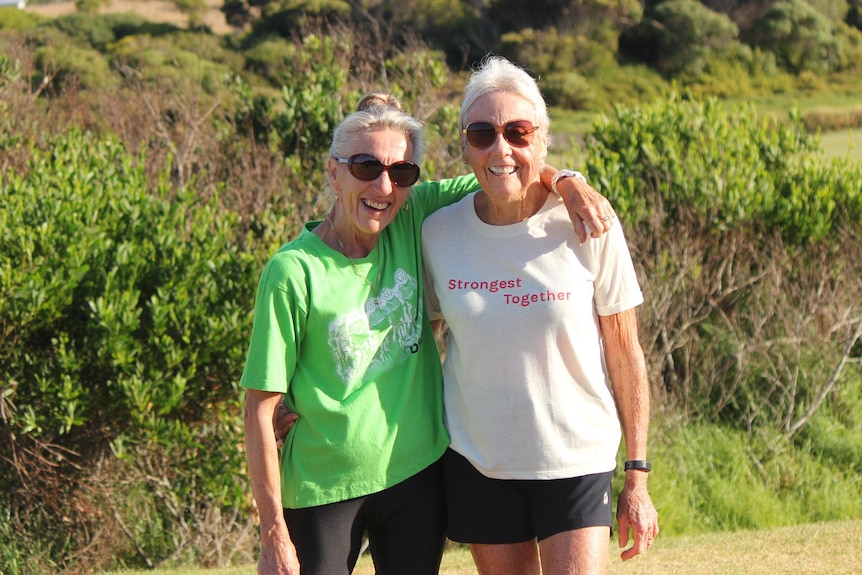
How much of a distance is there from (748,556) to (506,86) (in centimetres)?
351

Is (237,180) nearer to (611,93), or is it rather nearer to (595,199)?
(595,199)

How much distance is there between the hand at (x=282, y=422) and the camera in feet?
9.58

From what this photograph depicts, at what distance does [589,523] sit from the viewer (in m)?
2.84

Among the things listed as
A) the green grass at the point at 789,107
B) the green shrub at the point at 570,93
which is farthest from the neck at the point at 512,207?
the green shrub at the point at 570,93

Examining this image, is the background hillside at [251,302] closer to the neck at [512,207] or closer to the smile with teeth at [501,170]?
the neck at [512,207]

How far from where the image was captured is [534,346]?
286cm

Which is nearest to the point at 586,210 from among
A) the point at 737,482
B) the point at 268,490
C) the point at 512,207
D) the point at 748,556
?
the point at 512,207

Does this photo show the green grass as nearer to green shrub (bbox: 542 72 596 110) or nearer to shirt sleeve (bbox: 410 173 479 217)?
green shrub (bbox: 542 72 596 110)

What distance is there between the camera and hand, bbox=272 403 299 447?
2920 millimetres

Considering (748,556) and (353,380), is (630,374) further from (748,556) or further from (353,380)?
(748,556)

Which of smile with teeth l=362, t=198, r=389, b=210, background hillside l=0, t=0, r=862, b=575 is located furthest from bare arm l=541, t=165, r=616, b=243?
background hillside l=0, t=0, r=862, b=575

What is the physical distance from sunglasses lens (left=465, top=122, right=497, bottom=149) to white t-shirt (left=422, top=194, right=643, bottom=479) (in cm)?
25

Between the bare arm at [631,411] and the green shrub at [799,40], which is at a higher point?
the green shrub at [799,40]

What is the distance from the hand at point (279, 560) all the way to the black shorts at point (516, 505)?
475mm
